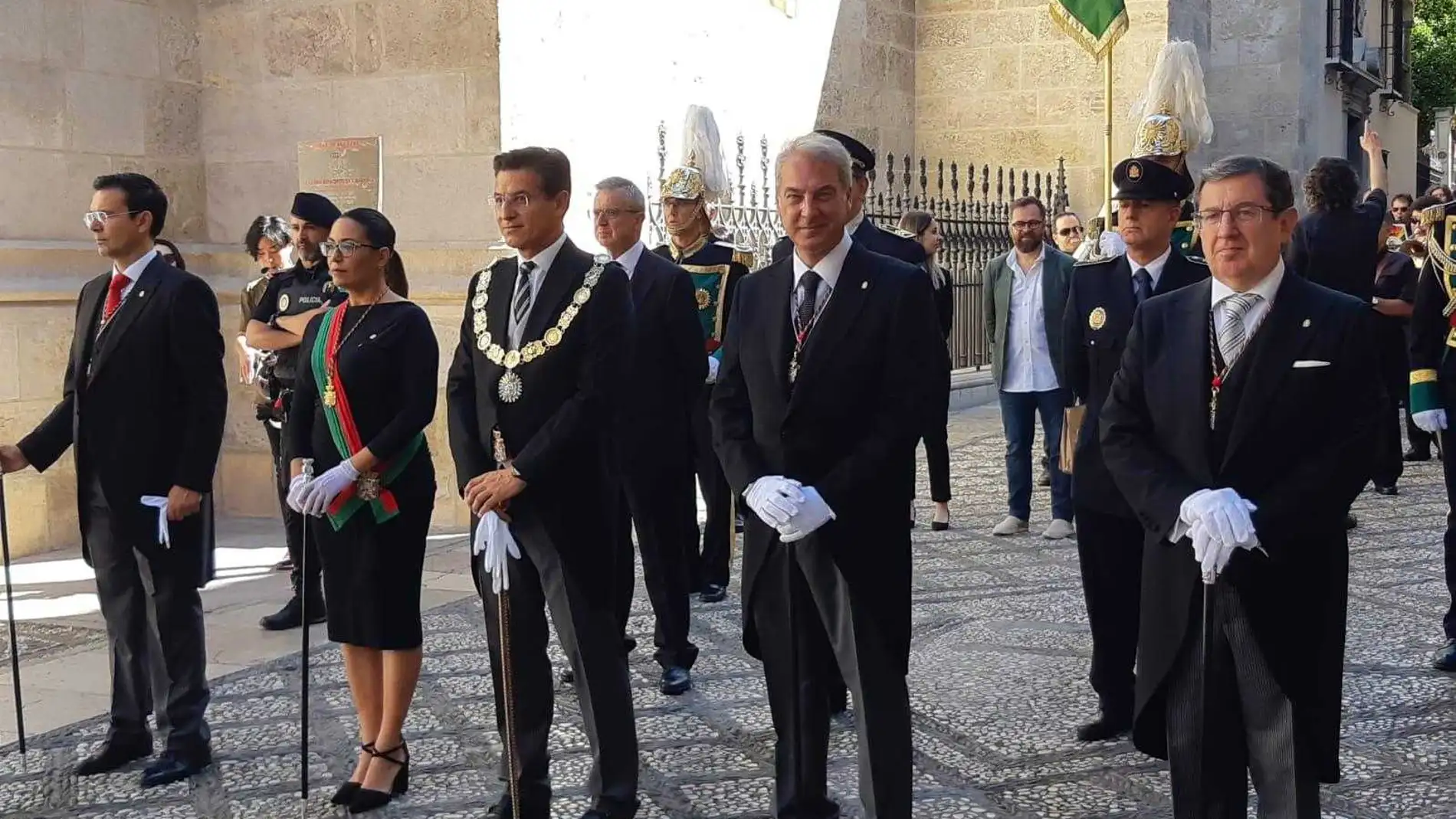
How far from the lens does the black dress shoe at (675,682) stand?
5410mm

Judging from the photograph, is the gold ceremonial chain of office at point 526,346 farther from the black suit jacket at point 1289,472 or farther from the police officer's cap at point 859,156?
the black suit jacket at point 1289,472

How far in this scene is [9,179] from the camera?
866 centimetres

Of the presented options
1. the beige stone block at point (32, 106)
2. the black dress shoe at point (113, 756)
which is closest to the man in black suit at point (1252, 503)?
the black dress shoe at point (113, 756)

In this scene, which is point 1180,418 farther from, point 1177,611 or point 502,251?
point 502,251

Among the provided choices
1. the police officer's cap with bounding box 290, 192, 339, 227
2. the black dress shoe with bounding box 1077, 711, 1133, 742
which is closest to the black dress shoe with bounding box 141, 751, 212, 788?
the police officer's cap with bounding box 290, 192, 339, 227

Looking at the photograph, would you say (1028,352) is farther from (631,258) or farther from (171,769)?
(171,769)

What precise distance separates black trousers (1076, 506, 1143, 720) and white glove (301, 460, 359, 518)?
2.29 metres

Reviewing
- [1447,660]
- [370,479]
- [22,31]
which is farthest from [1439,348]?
[22,31]

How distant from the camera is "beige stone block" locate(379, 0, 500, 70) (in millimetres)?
8891

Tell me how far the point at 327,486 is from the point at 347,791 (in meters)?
0.88

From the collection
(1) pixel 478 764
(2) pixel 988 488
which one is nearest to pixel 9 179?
(1) pixel 478 764

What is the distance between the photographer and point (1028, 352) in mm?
8602

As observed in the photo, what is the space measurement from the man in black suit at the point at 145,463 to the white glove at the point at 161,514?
1 centimetres

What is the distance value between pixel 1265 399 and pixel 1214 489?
0.22m
